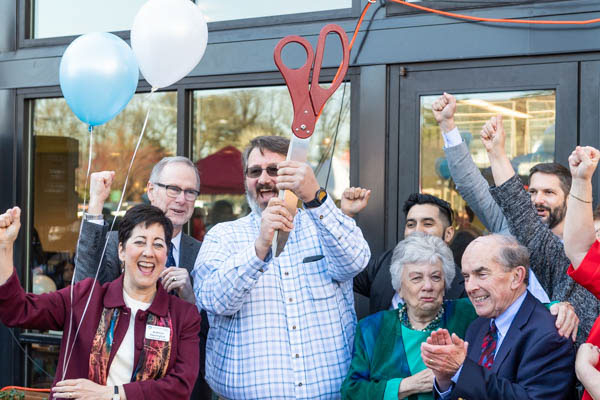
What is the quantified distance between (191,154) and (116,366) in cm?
203

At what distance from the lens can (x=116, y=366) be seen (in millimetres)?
2525

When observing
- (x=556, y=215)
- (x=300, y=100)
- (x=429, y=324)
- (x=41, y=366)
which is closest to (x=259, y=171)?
(x=300, y=100)

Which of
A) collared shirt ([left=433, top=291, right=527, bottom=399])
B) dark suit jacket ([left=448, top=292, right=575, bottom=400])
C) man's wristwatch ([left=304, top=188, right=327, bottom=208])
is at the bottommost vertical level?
dark suit jacket ([left=448, top=292, right=575, bottom=400])

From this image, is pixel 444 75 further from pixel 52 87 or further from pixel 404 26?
pixel 52 87

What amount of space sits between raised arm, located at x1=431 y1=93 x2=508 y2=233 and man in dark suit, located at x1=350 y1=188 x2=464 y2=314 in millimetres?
167

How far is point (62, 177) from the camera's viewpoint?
15.6 feet

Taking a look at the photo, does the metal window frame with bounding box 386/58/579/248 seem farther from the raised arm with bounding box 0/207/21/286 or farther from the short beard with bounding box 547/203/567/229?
the raised arm with bounding box 0/207/21/286

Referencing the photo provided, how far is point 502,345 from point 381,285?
2.77 ft

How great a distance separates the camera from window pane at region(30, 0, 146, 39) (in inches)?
178

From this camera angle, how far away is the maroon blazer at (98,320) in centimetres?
248

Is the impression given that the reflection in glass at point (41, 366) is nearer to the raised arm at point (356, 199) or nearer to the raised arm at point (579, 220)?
the raised arm at point (356, 199)

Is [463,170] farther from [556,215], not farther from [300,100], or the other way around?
[300,100]

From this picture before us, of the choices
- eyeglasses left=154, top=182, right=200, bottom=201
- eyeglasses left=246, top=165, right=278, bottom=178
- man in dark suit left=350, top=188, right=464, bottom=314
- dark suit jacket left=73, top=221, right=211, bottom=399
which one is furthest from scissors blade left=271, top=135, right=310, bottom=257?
eyeglasses left=154, top=182, right=200, bottom=201

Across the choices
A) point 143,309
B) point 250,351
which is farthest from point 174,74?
point 250,351
